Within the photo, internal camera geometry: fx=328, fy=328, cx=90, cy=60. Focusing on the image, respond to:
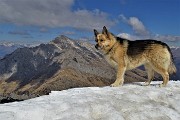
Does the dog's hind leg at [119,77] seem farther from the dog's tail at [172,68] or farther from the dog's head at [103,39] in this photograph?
the dog's tail at [172,68]

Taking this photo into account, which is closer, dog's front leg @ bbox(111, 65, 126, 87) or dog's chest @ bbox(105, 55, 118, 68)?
dog's front leg @ bbox(111, 65, 126, 87)

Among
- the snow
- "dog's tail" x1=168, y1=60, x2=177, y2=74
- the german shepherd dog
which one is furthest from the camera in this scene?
"dog's tail" x1=168, y1=60, x2=177, y2=74

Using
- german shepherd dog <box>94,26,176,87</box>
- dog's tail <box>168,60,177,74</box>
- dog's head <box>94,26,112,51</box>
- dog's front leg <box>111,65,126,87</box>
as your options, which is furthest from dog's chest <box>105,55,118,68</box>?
dog's tail <box>168,60,177,74</box>

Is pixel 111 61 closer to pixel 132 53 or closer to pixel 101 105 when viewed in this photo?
pixel 132 53

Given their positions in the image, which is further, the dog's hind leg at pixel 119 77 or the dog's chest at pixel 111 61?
the dog's chest at pixel 111 61

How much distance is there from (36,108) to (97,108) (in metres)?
3.18

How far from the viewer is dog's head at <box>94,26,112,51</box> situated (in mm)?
22844

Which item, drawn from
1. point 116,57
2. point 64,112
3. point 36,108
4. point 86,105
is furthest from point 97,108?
point 116,57

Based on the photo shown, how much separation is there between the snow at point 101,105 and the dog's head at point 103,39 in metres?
3.31

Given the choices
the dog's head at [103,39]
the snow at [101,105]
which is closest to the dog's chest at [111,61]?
the dog's head at [103,39]

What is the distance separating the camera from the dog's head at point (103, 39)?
74.9ft

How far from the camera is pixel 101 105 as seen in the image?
17.2 m

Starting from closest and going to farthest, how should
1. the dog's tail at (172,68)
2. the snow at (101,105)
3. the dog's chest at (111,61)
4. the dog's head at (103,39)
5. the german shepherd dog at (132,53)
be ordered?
1. the snow at (101,105)
2. the dog's head at (103,39)
3. the german shepherd dog at (132,53)
4. the dog's chest at (111,61)
5. the dog's tail at (172,68)

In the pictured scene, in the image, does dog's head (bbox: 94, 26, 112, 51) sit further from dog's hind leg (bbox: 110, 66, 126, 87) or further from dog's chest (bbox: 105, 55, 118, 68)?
dog's hind leg (bbox: 110, 66, 126, 87)
